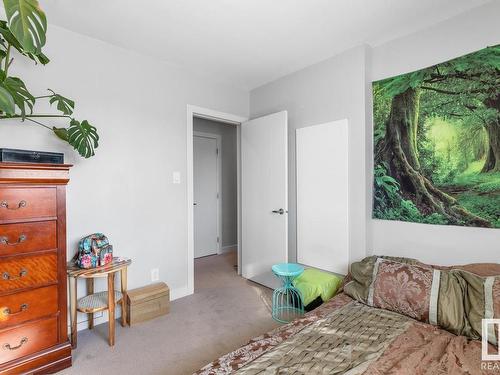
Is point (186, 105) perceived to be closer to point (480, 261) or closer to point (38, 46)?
point (38, 46)

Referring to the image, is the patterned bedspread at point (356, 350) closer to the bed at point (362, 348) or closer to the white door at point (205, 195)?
the bed at point (362, 348)

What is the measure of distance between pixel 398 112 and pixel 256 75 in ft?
5.35

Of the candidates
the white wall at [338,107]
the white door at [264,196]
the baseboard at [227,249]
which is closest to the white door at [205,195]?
the baseboard at [227,249]

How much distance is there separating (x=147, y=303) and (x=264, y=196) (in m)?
1.67

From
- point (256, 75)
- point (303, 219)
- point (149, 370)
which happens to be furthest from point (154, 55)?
point (149, 370)

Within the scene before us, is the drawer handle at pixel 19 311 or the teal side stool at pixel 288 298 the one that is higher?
the drawer handle at pixel 19 311

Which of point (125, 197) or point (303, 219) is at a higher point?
point (125, 197)

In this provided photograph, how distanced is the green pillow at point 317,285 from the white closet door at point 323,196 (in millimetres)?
186

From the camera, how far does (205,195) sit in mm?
4695

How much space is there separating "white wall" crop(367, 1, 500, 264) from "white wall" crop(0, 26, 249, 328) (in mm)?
1989

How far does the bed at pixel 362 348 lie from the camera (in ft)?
3.93

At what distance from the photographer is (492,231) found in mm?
1828

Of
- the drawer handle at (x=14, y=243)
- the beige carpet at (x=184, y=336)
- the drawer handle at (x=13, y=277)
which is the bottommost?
the beige carpet at (x=184, y=336)

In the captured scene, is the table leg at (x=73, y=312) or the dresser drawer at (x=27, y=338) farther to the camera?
the table leg at (x=73, y=312)
